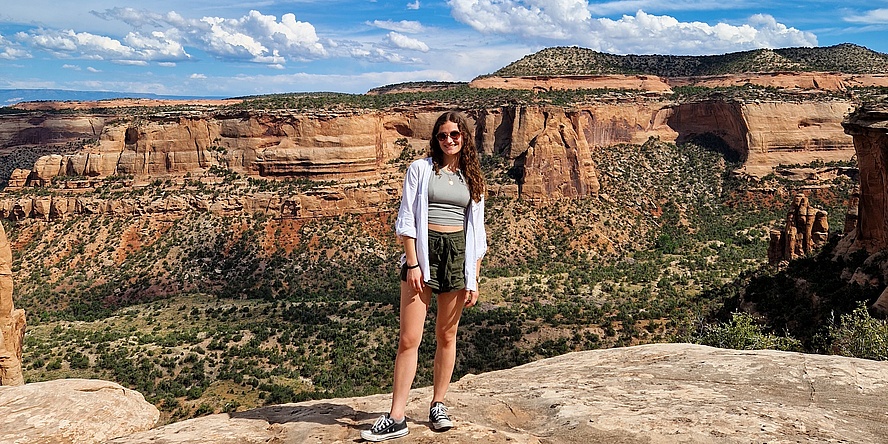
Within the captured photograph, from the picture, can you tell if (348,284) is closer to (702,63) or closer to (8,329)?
(8,329)

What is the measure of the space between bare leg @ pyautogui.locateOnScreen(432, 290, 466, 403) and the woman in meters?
0.01

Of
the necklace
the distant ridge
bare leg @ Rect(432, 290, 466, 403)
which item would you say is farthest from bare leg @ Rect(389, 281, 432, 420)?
the distant ridge

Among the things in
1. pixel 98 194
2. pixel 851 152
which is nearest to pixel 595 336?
pixel 98 194

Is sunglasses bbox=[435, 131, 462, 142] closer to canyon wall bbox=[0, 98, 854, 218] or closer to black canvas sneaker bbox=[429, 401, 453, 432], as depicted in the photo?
black canvas sneaker bbox=[429, 401, 453, 432]

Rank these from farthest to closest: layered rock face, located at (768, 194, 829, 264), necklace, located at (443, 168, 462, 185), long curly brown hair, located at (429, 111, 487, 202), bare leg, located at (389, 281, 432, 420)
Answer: layered rock face, located at (768, 194, 829, 264) < long curly brown hair, located at (429, 111, 487, 202) < necklace, located at (443, 168, 462, 185) < bare leg, located at (389, 281, 432, 420)

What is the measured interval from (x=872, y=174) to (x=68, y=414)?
3049 cm

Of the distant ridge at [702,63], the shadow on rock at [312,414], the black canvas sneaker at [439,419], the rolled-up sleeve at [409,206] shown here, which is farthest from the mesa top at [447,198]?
the distant ridge at [702,63]

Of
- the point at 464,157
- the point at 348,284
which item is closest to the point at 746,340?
the point at 464,157

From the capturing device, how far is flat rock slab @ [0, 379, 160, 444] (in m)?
7.40

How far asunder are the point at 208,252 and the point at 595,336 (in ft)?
115

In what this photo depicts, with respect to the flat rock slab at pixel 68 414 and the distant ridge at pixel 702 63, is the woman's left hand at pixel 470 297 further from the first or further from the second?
the distant ridge at pixel 702 63

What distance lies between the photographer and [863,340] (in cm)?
1550

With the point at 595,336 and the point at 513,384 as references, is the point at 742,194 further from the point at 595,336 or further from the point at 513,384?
the point at 513,384

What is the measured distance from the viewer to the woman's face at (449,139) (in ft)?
22.6
